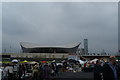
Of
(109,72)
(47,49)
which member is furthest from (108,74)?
(47,49)

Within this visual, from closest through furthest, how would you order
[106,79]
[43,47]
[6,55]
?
[106,79] < [6,55] < [43,47]

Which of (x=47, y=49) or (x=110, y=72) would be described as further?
(x=47, y=49)

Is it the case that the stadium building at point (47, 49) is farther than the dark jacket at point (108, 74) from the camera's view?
Yes

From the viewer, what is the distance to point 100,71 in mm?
3711

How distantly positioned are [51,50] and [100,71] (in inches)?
2871

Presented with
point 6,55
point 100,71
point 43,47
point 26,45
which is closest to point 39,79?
point 100,71

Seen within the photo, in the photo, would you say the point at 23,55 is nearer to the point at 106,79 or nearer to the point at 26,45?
the point at 26,45

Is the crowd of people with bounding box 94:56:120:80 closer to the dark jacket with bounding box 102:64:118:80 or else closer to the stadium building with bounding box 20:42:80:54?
the dark jacket with bounding box 102:64:118:80

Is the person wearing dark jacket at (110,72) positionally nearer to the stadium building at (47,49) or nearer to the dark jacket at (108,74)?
the dark jacket at (108,74)

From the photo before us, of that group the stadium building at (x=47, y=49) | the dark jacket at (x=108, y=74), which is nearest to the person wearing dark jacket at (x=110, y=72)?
the dark jacket at (x=108, y=74)

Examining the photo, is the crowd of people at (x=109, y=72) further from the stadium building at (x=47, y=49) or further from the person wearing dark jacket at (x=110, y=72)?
the stadium building at (x=47, y=49)

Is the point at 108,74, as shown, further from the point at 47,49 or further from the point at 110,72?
the point at 47,49

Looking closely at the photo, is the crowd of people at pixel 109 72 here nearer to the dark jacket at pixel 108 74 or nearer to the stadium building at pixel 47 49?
the dark jacket at pixel 108 74

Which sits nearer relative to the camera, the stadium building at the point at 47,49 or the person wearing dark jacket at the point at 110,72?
the person wearing dark jacket at the point at 110,72
